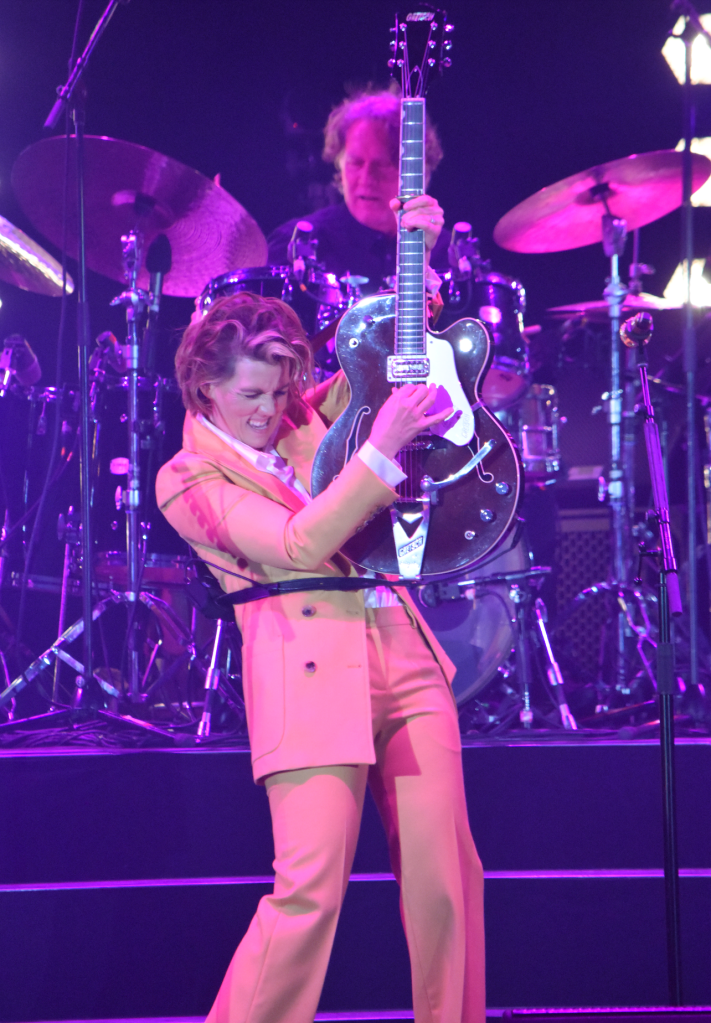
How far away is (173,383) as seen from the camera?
4.52 meters

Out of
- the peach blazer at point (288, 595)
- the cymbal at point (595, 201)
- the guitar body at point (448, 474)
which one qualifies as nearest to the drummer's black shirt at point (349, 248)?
the cymbal at point (595, 201)

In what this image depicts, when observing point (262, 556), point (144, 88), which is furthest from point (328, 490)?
point (144, 88)

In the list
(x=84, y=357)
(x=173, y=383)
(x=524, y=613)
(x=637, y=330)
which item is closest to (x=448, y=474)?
(x=637, y=330)

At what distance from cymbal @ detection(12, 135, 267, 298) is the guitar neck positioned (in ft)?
7.41

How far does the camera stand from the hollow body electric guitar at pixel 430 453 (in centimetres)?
198

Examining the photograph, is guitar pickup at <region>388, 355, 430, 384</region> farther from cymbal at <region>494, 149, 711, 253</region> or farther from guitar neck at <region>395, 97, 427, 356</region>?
cymbal at <region>494, 149, 711, 253</region>

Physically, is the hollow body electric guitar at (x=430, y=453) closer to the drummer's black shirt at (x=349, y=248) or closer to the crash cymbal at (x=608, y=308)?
the drummer's black shirt at (x=349, y=248)

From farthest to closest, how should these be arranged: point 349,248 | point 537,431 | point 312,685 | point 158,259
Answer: point 537,431, point 349,248, point 158,259, point 312,685

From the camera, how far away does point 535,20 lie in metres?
6.11

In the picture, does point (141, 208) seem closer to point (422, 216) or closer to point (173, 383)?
point (173, 383)

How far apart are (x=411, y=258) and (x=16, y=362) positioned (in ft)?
9.87

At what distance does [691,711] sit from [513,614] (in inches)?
33.9

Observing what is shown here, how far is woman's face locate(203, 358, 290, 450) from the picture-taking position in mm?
2016

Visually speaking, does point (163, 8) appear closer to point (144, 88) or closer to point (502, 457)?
point (144, 88)
